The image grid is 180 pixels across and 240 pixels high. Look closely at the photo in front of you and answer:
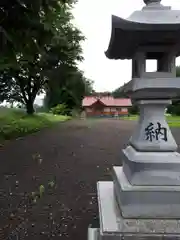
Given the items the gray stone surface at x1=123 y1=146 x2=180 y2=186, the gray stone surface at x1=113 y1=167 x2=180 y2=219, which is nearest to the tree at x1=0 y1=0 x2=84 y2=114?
the gray stone surface at x1=123 y1=146 x2=180 y2=186

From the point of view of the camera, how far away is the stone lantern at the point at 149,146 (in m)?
2.41

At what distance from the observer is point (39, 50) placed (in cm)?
845

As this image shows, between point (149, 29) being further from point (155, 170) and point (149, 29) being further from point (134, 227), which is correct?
point (134, 227)

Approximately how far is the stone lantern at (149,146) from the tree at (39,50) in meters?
Result: 4.74

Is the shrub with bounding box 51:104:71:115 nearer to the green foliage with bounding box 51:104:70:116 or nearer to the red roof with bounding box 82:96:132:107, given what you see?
the green foliage with bounding box 51:104:70:116

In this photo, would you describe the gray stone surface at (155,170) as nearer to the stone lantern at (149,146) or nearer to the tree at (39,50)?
the stone lantern at (149,146)

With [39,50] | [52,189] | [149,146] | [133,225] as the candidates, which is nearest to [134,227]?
[133,225]

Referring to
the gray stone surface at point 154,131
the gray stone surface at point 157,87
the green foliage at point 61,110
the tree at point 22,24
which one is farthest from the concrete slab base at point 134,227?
the green foliage at point 61,110

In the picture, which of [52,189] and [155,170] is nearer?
[155,170]

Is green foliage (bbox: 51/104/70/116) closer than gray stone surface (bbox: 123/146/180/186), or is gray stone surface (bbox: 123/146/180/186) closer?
gray stone surface (bbox: 123/146/180/186)

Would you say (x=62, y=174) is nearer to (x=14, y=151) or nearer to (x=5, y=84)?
(x=14, y=151)

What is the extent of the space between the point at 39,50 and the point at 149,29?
6415 mm

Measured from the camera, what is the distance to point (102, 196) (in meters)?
3.24

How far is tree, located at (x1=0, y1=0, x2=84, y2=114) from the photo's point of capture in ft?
24.7
